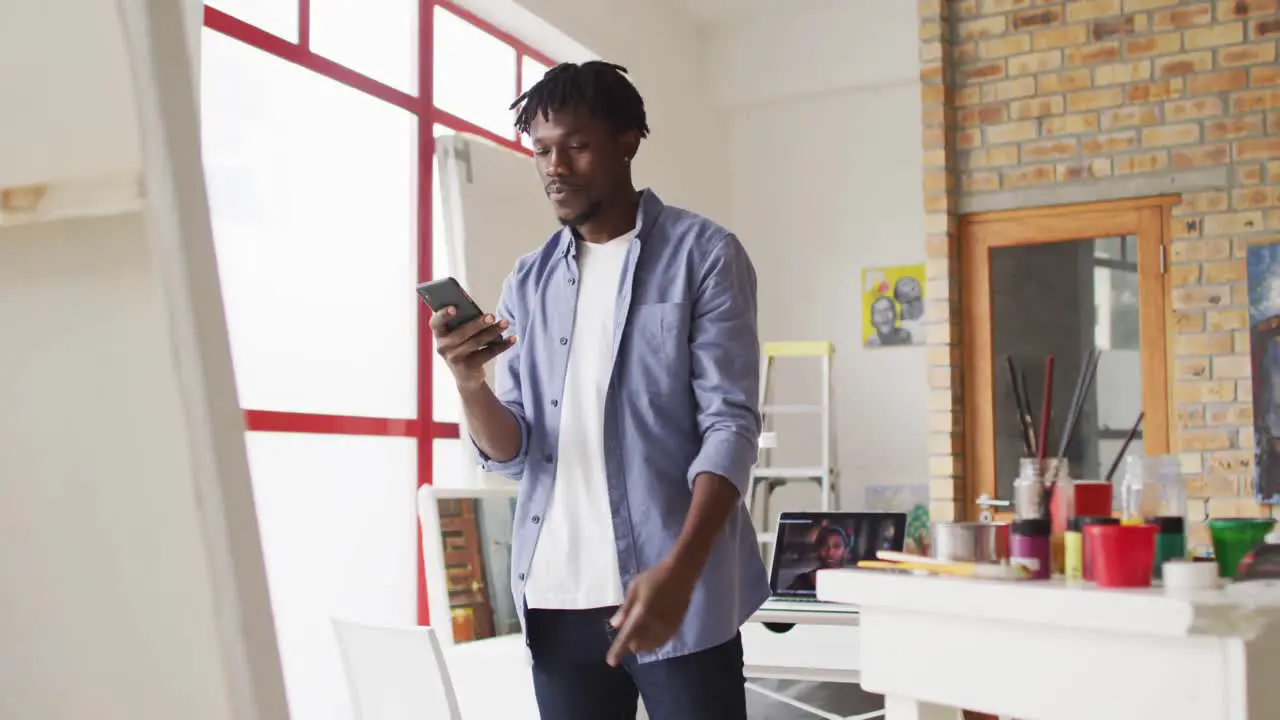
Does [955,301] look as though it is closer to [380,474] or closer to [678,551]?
[380,474]

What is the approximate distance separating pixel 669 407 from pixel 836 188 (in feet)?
17.7

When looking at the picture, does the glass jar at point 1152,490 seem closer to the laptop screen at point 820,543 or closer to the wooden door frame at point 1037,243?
the laptop screen at point 820,543

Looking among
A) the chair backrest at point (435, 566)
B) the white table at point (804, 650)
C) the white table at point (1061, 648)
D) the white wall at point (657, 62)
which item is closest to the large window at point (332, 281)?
the white wall at point (657, 62)

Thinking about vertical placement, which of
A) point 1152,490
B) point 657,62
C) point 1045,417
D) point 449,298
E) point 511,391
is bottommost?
point 1152,490

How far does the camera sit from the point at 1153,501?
5.57 feet

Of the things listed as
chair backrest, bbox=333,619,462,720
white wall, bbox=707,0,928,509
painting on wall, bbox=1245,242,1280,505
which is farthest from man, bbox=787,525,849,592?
white wall, bbox=707,0,928,509

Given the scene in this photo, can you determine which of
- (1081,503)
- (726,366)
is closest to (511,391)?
(726,366)

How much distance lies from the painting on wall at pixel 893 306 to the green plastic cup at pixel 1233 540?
4.67 metres

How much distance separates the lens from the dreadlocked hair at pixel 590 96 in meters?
1.46

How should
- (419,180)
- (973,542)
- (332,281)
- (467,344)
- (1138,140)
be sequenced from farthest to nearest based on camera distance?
1. (419,180)
2. (1138,140)
3. (332,281)
4. (973,542)
5. (467,344)

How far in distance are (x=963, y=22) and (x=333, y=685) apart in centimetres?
344

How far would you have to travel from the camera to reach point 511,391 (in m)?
1.56

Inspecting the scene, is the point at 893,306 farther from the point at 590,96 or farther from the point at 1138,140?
the point at 590,96

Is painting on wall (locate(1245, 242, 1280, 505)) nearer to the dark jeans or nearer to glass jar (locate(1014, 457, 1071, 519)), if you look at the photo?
glass jar (locate(1014, 457, 1071, 519))
